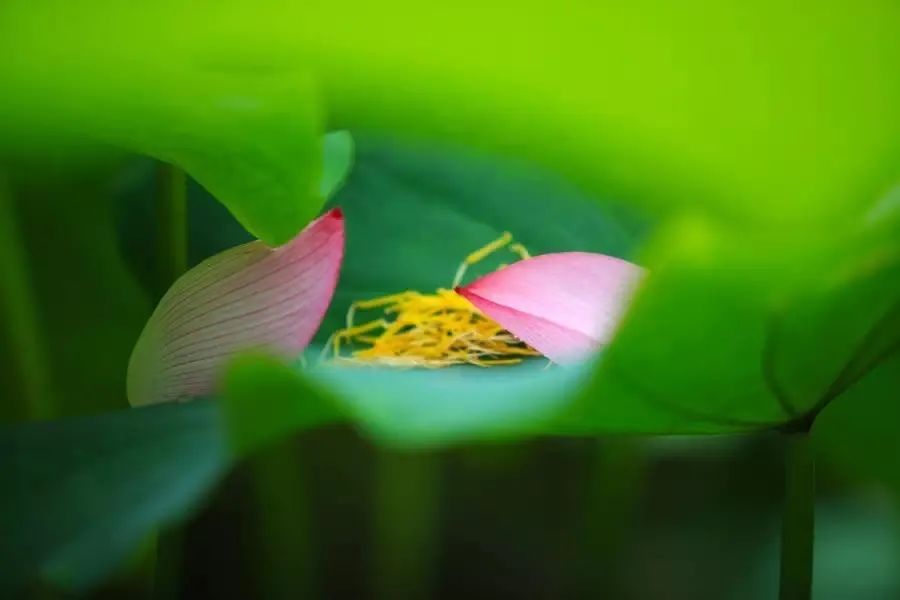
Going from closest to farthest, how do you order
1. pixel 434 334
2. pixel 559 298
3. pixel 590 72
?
pixel 590 72
pixel 559 298
pixel 434 334

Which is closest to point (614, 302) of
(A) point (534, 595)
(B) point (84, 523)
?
(B) point (84, 523)

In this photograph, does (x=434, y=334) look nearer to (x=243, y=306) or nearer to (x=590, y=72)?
(x=243, y=306)

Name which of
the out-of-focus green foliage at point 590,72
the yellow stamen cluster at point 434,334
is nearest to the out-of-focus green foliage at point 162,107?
the out-of-focus green foliage at point 590,72

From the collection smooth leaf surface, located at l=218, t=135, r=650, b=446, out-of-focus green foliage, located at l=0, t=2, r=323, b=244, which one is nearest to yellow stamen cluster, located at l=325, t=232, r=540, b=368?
smooth leaf surface, located at l=218, t=135, r=650, b=446

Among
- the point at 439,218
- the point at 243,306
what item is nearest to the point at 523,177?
the point at 439,218

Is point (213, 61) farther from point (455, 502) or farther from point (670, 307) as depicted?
point (455, 502)

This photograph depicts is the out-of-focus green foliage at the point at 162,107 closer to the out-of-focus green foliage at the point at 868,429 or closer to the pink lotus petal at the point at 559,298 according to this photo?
the pink lotus petal at the point at 559,298

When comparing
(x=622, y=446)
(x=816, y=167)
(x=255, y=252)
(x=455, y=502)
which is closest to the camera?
(x=816, y=167)

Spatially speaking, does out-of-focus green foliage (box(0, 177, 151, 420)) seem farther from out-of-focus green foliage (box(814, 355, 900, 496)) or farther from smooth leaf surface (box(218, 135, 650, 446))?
out-of-focus green foliage (box(814, 355, 900, 496))
